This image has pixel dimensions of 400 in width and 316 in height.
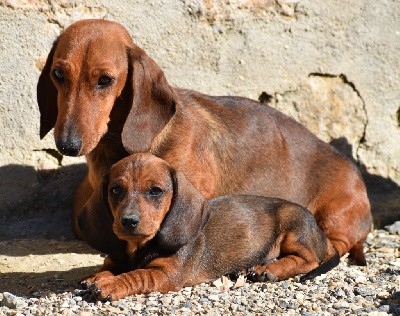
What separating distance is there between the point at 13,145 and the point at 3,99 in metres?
0.39

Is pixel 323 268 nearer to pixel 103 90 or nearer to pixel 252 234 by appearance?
pixel 252 234

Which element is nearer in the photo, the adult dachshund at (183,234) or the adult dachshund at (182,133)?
the adult dachshund at (183,234)

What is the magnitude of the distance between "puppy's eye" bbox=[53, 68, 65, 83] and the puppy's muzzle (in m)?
1.25

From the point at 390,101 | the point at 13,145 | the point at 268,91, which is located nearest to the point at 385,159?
the point at 390,101

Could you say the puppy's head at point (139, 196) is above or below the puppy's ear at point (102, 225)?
above

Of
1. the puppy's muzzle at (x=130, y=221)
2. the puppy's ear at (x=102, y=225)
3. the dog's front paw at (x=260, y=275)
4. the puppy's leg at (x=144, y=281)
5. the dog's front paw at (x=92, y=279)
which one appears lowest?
the dog's front paw at (x=260, y=275)

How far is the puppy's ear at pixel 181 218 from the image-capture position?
5.84 meters

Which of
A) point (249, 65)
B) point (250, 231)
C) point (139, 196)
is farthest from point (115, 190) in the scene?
point (249, 65)

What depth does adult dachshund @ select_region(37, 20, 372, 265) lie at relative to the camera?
6199mm

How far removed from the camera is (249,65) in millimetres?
8055

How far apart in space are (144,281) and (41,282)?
1033 mm

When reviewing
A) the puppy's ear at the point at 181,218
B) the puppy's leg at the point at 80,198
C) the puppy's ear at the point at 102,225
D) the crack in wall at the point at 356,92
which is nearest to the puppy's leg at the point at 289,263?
the puppy's ear at the point at 181,218

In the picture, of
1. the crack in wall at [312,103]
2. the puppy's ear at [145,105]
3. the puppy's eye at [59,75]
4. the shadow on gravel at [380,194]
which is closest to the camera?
the puppy's eye at [59,75]

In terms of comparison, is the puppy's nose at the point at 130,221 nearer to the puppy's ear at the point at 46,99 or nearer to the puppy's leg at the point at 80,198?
the puppy's ear at the point at 46,99
